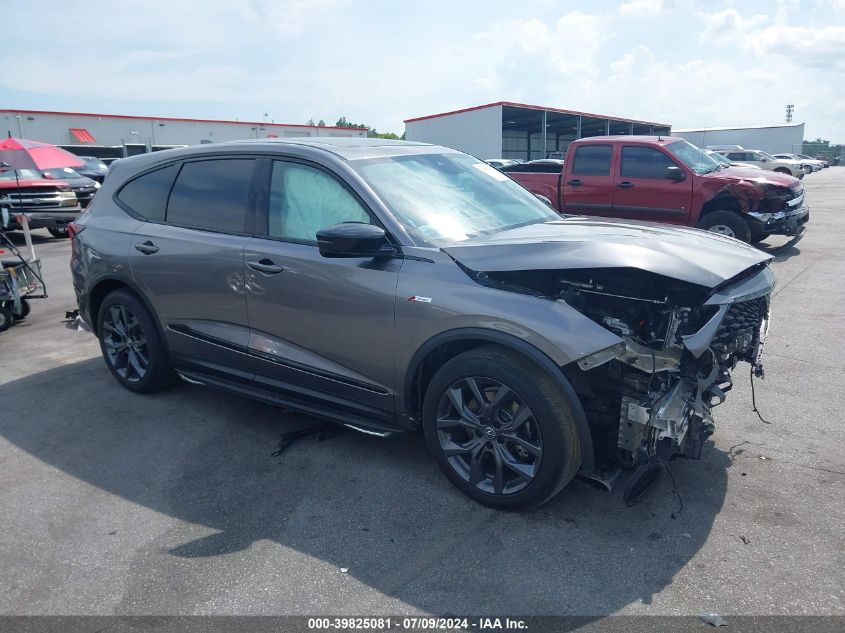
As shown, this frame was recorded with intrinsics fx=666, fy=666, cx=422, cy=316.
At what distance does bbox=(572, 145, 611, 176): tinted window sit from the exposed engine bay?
7.81 metres

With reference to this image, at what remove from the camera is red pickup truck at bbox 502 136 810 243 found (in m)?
10.0

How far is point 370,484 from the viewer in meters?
3.76

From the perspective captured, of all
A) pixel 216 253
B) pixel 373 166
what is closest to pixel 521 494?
pixel 373 166

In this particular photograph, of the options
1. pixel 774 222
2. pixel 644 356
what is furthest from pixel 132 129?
pixel 644 356

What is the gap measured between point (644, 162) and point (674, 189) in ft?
2.19

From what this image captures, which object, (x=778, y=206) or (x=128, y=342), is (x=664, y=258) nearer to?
(x=128, y=342)

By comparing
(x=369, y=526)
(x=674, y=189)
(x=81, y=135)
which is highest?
(x=81, y=135)

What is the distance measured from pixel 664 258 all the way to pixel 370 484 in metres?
1.98

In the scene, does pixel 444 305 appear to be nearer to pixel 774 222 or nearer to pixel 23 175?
pixel 774 222

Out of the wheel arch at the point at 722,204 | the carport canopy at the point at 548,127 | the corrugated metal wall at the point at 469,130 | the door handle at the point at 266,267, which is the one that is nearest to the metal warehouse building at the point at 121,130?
the corrugated metal wall at the point at 469,130

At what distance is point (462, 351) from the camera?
351cm

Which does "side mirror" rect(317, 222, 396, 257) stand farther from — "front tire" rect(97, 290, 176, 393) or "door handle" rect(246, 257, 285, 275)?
"front tire" rect(97, 290, 176, 393)

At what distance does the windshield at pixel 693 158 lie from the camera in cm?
1040

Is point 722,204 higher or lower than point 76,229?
lower
